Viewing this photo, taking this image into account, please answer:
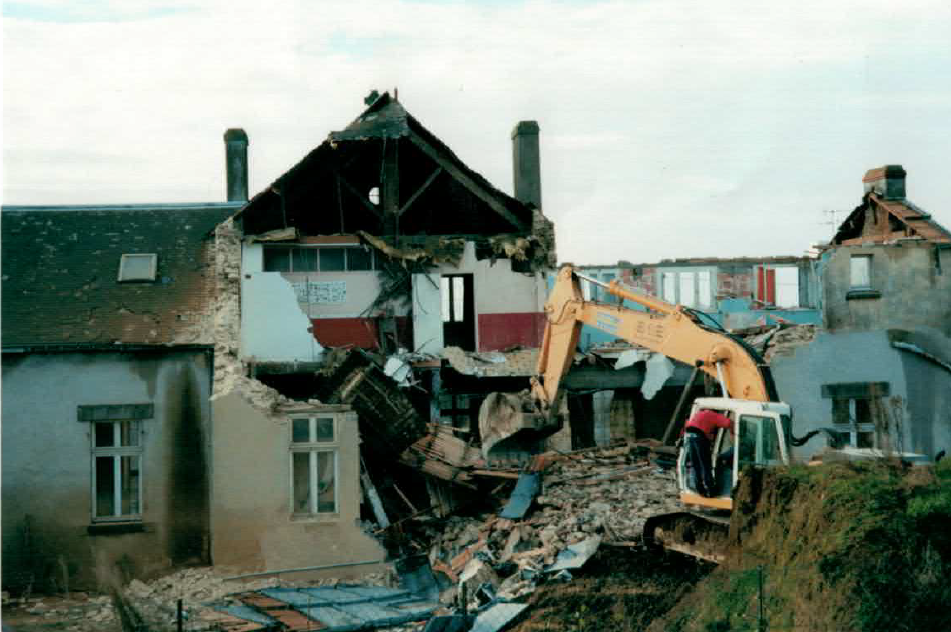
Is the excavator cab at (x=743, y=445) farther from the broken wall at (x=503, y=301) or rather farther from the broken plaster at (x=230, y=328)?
the broken wall at (x=503, y=301)

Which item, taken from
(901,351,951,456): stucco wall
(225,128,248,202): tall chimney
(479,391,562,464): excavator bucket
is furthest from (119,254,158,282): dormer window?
(901,351,951,456): stucco wall

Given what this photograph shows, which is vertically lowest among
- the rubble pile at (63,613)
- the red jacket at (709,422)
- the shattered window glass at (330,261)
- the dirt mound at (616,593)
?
the rubble pile at (63,613)

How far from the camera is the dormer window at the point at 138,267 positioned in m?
21.5

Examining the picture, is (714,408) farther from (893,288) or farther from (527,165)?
(527,165)

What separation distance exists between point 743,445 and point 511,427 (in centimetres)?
657

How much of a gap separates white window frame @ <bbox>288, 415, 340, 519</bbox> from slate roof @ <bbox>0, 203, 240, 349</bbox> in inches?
95.3

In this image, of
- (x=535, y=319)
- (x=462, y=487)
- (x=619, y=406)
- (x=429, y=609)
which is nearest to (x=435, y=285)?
(x=535, y=319)

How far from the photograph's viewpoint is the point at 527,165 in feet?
82.2

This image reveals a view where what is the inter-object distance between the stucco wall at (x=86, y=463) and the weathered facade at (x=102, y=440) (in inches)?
0.7

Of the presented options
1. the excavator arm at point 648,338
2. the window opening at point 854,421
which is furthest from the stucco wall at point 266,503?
the window opening at point 854,421

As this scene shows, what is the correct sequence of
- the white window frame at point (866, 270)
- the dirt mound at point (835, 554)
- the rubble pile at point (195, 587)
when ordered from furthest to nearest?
1. the white window frame at point (866, 270)
2. the rubble pile at point (195, 587)
3. the dirt mound at point (835, 554)

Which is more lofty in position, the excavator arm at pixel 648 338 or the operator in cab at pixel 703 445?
the excavator arm at pixel 648 338

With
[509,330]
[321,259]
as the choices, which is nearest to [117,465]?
[321,259]

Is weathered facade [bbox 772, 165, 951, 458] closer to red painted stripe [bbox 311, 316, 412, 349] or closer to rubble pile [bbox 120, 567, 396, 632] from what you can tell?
red painted stripe [bbox 311, 316, 412, 349]
